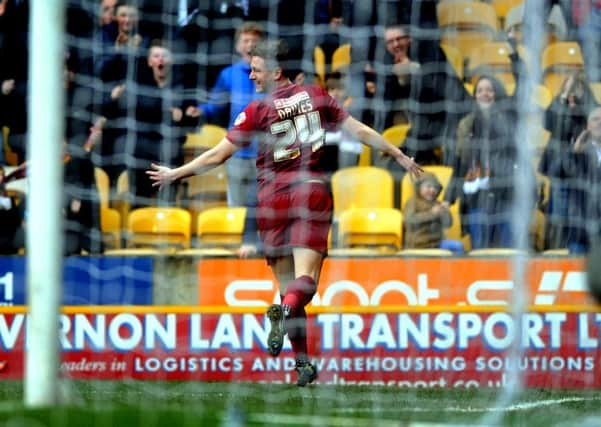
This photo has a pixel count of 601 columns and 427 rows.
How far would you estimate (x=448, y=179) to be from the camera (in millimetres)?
9539

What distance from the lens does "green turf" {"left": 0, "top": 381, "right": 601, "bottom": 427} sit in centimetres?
523

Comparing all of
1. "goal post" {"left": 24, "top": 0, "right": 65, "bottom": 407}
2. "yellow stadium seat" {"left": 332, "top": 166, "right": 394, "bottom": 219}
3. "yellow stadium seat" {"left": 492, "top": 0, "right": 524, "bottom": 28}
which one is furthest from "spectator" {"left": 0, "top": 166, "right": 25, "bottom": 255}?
"goal post" {"left": 24, "top": 0, "right": 65, "bottom": 407}

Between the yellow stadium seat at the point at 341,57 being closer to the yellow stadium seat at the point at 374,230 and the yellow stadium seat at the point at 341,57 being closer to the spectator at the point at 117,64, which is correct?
the yellow stadium seat at the point at 374,230

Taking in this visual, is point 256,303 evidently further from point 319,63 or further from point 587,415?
point 587,415

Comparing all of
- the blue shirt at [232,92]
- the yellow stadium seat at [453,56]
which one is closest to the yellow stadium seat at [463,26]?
the yellow stadium seat at [453,56]

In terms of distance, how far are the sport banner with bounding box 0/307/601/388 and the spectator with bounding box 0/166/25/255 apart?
48cm

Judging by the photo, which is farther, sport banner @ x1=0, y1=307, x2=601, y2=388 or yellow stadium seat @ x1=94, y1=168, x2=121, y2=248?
yellow stadium seat @ x1=94, y1=168, x2=121, y2=248

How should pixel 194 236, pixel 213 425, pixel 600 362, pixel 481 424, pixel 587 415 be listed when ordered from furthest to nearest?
pixel 194 236 → pixel 600 362 → pixel 587 415 → pixel 481 424 → pixel 213 425

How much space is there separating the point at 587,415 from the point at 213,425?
2.54 meters

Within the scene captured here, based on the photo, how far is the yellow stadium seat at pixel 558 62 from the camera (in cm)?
934

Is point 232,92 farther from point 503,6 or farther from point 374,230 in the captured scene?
point 503,6

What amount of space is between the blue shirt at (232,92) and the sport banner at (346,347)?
122 centimetres

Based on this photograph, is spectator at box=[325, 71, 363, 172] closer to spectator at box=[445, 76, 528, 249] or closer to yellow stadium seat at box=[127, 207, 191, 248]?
spectator at box=[445, 76, 528, 249]

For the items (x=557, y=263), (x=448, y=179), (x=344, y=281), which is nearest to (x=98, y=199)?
(x=344, y=281)
